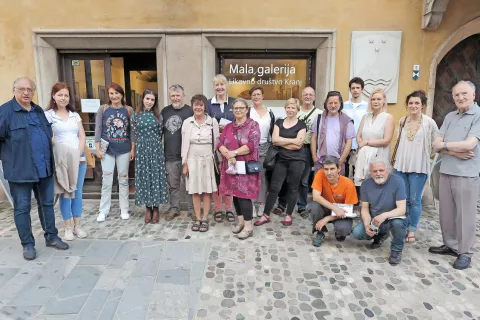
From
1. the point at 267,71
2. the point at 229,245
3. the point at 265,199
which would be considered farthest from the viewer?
the point at 267,71

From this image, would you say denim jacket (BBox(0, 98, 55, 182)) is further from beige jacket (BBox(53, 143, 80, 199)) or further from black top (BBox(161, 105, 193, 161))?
black top (BBox(161, 105, 193, 161))

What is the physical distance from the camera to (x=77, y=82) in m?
5.60

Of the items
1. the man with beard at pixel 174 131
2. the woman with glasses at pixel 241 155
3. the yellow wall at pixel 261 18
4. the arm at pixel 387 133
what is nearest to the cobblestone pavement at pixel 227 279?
the woman with glasses at pixel 241 155

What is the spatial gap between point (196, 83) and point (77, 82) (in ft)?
7.15

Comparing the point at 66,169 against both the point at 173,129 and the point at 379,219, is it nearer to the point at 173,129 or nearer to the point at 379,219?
the point at 173,129

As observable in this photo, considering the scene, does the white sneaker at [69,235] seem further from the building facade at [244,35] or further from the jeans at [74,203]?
the building facade at [244,35]

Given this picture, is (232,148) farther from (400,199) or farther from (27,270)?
(27,270)

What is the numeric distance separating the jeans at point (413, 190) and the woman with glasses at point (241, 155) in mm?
1660

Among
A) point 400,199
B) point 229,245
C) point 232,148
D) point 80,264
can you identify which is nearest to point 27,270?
point 80,264

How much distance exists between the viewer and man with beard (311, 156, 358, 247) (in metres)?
3.53

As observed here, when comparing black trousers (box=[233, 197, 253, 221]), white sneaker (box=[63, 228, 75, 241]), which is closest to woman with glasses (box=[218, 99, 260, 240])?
black trousers (box=[233, 197, 253, 221])

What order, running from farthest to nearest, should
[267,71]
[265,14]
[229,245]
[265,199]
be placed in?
Answer: [267,71]
[265,14]
[265,199]
[229,245]

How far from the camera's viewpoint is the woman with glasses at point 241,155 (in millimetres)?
3693

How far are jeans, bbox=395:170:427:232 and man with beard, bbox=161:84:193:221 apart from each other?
8.76 feet
